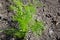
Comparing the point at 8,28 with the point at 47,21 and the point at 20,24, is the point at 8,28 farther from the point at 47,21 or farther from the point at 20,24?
the point at 47,21

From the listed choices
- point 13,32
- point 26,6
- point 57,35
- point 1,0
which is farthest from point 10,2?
point 57,35

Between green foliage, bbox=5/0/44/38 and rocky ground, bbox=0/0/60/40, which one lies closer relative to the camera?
green foliage, bbox=5/0/44/38

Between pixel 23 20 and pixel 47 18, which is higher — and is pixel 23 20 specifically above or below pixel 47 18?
above

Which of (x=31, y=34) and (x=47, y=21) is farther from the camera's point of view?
(x=47, y=21)

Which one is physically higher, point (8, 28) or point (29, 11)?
point (29, 11)
